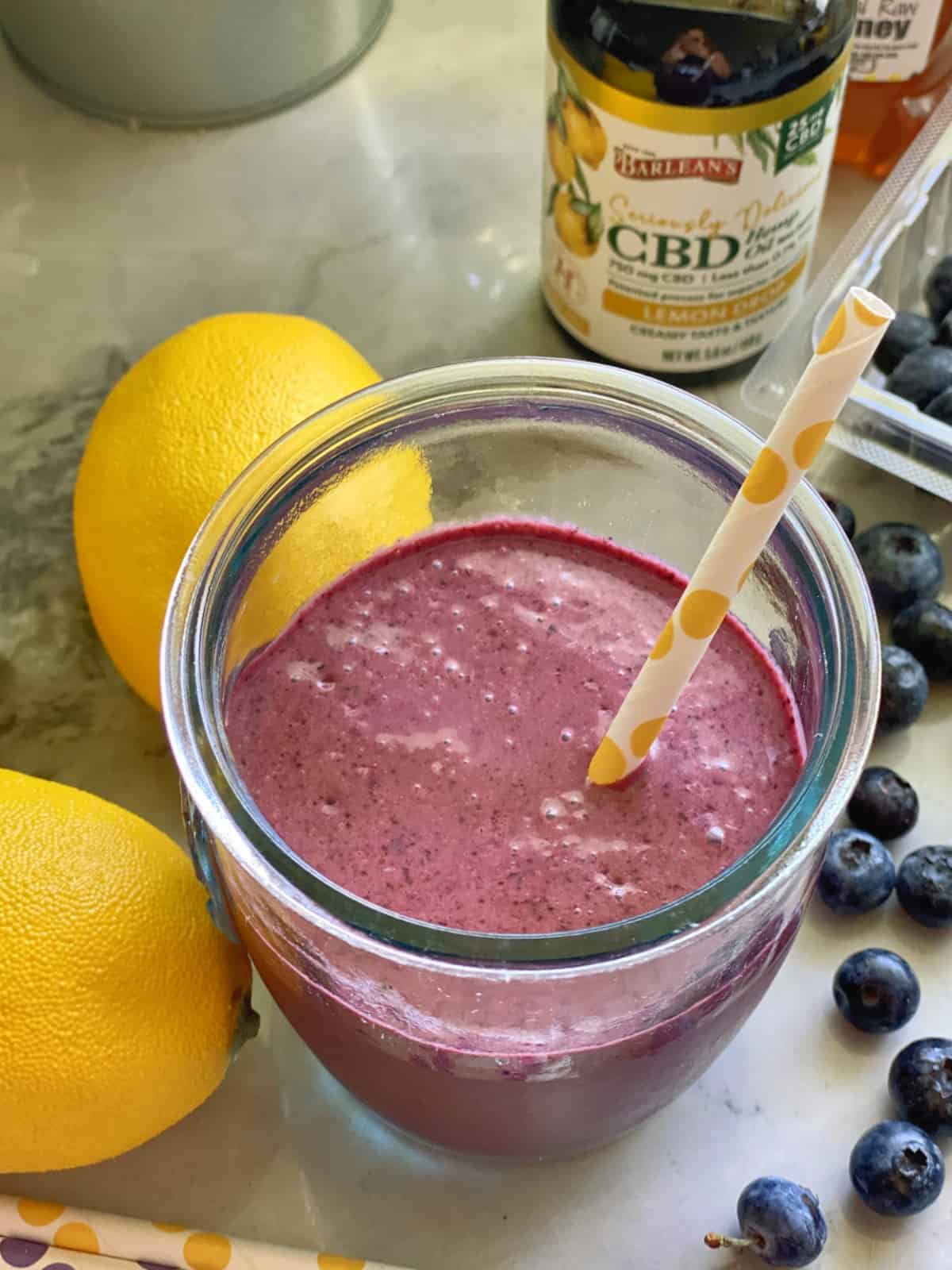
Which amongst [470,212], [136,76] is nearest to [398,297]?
[470,212]

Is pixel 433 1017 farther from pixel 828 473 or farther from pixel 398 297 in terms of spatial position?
pixel 398 297

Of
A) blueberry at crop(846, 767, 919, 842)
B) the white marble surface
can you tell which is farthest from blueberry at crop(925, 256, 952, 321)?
blueberry at crop(846, 767, 919, 842)

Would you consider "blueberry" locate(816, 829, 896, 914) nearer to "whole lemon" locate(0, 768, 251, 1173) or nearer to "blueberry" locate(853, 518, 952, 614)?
"blueberry" locate(853, 518, 952, 614)

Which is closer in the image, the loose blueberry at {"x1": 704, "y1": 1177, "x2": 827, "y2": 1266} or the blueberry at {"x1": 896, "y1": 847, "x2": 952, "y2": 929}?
the loose blueberry at {"x1": 704, "y1": 1177, "x2": 827, "y2": 1266}

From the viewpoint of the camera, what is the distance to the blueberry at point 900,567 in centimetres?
86

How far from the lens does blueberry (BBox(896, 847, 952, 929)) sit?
77cm

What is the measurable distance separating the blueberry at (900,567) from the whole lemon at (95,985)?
16.9 inches

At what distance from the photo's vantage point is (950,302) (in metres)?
0.95

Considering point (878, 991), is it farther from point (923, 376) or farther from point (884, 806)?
point (923, 376)

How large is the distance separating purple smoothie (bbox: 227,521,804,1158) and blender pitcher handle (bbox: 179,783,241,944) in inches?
1.2

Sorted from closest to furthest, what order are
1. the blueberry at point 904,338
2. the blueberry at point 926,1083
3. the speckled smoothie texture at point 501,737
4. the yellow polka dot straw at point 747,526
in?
the yellow polka dot straw at point 747,526 → the speckled smoothie texture at point 501,737 → the blueberry at point 926,1083 → the blueberry at point 904,338

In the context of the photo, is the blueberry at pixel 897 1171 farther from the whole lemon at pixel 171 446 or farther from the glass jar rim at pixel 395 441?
the whole lemon at pixel 171 446

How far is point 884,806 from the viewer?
0.78m

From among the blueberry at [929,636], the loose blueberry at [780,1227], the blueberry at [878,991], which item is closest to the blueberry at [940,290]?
the blueberry at [929,636]
